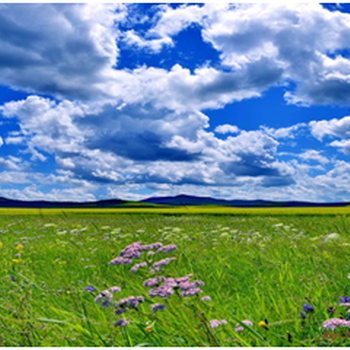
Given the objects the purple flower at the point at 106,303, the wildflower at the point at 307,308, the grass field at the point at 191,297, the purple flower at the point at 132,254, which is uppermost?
the purple flower at the point at 132,254

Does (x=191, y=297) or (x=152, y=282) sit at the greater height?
(x=152, y=282)

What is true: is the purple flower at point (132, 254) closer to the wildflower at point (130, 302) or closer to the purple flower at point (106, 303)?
the purple flower at point (106, 303)

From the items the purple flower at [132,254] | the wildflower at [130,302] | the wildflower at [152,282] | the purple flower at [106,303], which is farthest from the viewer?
the purple flower at [132,254]

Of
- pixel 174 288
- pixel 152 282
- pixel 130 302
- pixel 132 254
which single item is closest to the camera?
pixel 130 302

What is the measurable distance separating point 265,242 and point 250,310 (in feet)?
13.8

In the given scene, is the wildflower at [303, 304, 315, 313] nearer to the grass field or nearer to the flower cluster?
the grass field

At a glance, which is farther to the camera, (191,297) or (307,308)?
(191,297)

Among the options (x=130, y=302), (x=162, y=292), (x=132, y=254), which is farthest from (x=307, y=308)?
(x=132, y=254)

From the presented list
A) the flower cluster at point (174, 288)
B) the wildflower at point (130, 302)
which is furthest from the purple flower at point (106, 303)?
the flower cluster at point (174, 288)

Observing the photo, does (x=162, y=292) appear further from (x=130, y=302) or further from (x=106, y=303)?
(x=106, y=303)

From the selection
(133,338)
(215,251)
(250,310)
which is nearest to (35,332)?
(133,338)

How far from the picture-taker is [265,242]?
25.6 feet

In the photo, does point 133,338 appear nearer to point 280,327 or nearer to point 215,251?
point 280,327

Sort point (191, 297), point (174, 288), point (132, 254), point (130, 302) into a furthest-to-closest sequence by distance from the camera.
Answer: point (132, 254) < point (191, 297) < point (174, 288) < point (130, 302)
